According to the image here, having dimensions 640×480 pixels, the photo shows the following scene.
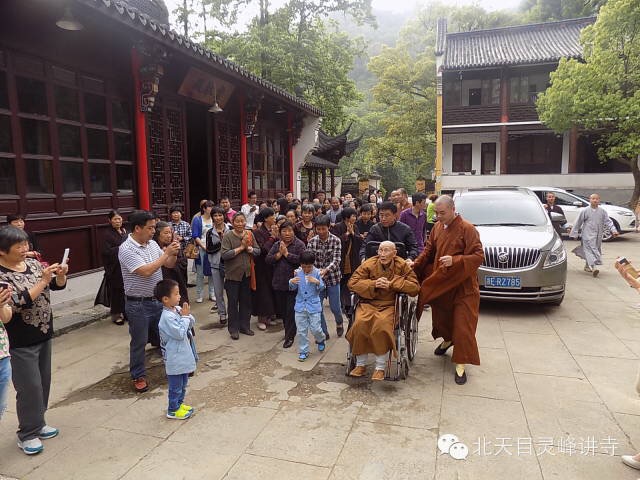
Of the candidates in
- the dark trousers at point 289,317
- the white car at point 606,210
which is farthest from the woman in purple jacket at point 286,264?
the white car at point 606,210

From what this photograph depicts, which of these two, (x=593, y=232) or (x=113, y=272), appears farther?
(x=593, y=232)

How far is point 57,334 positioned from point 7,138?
2588 mm

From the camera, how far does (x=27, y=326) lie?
3.05 m

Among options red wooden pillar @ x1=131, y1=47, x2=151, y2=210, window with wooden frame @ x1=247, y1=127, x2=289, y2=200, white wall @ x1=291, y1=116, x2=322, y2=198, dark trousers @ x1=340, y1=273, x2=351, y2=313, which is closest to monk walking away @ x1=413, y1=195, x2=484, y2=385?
dark trousers @ x1=340, y1=273, x2=351, y2=313

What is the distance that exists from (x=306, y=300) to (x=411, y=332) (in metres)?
1.15

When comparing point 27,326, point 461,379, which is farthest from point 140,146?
point 461,379

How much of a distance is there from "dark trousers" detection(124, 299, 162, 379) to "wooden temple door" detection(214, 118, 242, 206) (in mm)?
6583

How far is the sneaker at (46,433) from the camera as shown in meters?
3.28

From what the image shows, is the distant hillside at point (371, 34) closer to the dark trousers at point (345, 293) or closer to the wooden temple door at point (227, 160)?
the wooden temple door at point (227, 160)

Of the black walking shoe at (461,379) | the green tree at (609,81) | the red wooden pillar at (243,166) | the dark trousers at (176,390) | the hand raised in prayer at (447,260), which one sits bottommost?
the black walking shoe at (461,379)

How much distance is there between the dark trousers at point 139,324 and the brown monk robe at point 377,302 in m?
1.80

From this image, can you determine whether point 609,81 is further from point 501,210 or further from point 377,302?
point 377,302

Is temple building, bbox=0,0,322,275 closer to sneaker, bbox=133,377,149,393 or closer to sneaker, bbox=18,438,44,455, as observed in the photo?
sneaker, bbox=133,377,149,393

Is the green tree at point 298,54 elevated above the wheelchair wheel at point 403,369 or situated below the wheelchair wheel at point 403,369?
above
